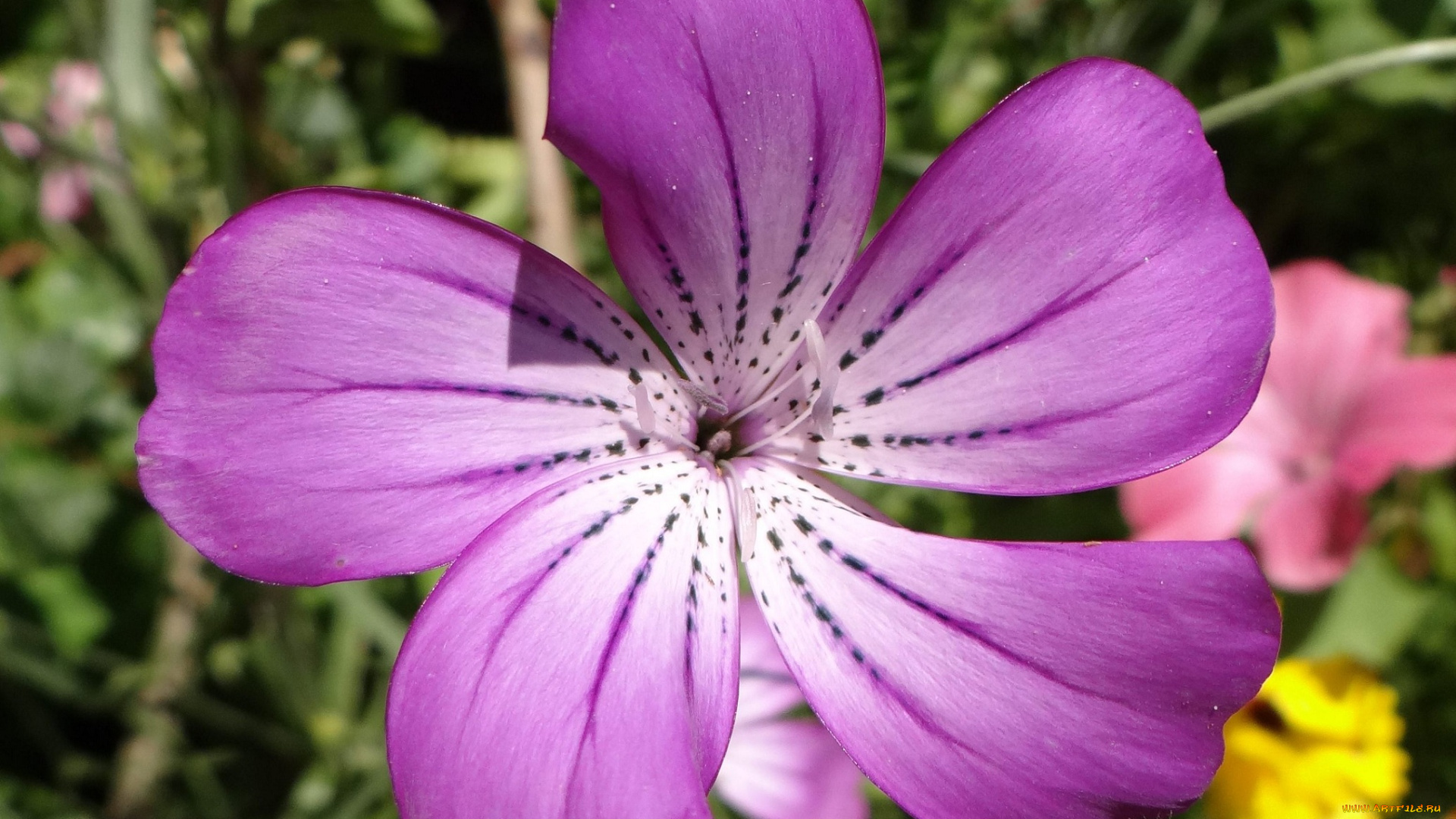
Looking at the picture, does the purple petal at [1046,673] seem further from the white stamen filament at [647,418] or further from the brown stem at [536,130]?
the brown stem at [536,130]

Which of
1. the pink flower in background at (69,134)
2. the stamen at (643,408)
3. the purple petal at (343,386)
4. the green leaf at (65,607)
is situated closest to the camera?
the purple petal at (343,386)

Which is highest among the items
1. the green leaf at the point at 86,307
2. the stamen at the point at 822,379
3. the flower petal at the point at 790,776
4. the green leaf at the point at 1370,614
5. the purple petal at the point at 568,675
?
the green leaf at the point at 86,307

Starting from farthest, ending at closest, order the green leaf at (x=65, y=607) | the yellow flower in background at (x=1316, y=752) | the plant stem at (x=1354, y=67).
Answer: the yellow flower in background at (x=1316, y=752) → the green leaf at (x=65, y=607) → the plant stem at (x=1354, y=67)

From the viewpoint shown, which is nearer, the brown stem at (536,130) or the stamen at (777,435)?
the stamen at (777,435)


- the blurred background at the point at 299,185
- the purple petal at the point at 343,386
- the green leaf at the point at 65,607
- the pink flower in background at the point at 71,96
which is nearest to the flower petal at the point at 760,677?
the blurred background at the point at 299,185

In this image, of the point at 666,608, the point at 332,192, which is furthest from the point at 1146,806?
the point at 332,192

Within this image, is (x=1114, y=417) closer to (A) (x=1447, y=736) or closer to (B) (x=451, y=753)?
(B) (x=451, y=753)

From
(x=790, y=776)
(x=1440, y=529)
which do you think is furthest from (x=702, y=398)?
(x=1440, y=529)
